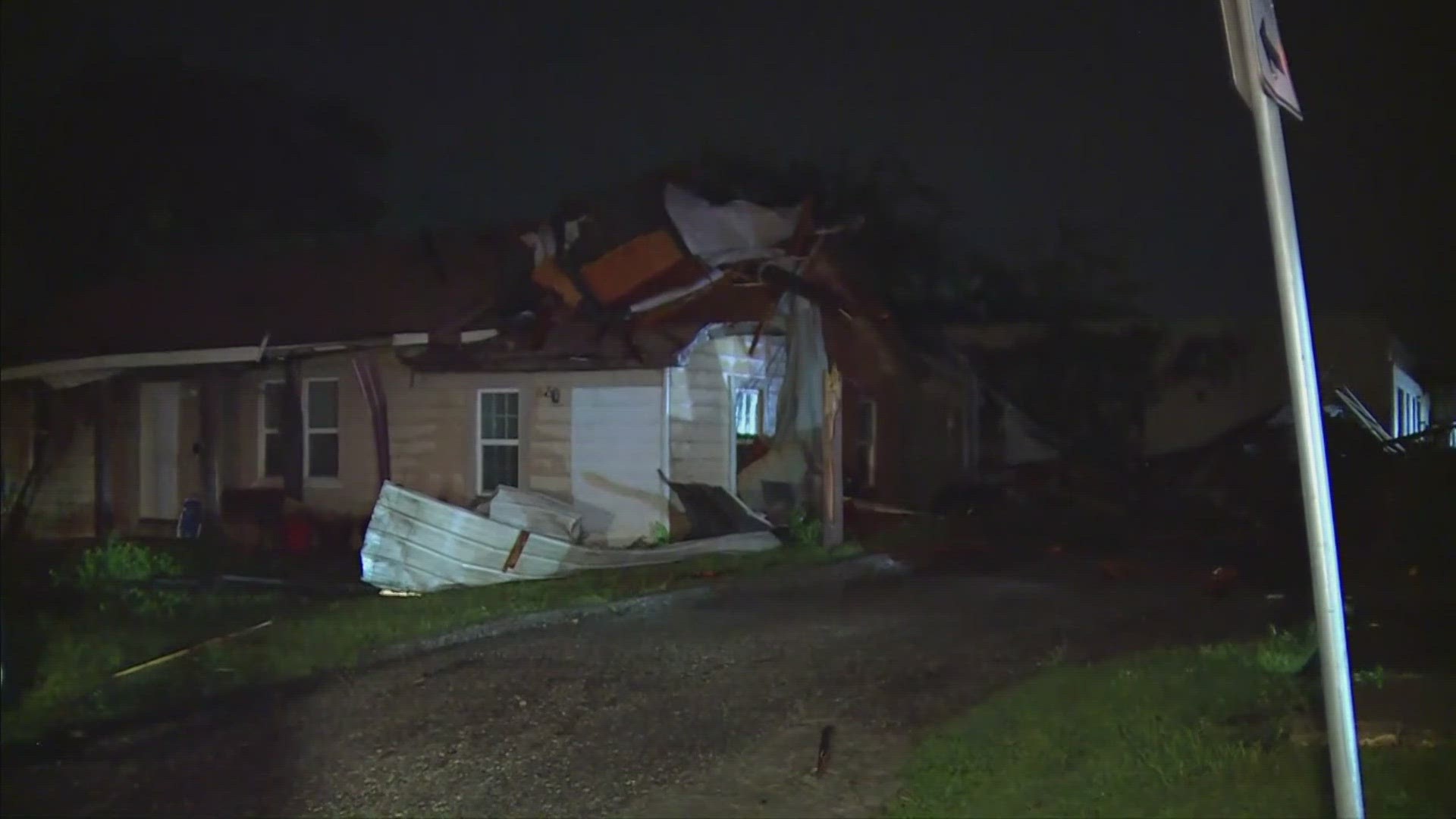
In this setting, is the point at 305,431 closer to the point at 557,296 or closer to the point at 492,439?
the point at 492,439

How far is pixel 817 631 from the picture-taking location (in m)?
10.3

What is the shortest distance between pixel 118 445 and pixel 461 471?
18.0ft

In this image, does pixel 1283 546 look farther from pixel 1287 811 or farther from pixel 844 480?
pixel 1287 811

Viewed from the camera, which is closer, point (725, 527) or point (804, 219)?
point (725, 527)

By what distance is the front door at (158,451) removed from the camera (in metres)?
18.3

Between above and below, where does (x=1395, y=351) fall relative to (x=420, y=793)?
above

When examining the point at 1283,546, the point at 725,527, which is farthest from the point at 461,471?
the point at 1283,546

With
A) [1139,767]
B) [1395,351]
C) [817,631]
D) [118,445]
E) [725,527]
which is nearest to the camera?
[1139,767]

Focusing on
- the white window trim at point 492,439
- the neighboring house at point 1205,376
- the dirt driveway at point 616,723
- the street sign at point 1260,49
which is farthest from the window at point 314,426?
the neighboring house at point 1205,376

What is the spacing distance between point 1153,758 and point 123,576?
1044 cm

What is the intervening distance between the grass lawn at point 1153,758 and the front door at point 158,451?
13.9 m

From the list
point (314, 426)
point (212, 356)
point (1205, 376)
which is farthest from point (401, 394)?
point (1205, 376)

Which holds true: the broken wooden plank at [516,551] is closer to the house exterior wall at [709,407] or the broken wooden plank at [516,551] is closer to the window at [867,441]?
the house exterior wall at [709,407]

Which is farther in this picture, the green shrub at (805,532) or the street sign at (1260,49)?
the green shrub at (805,532)
